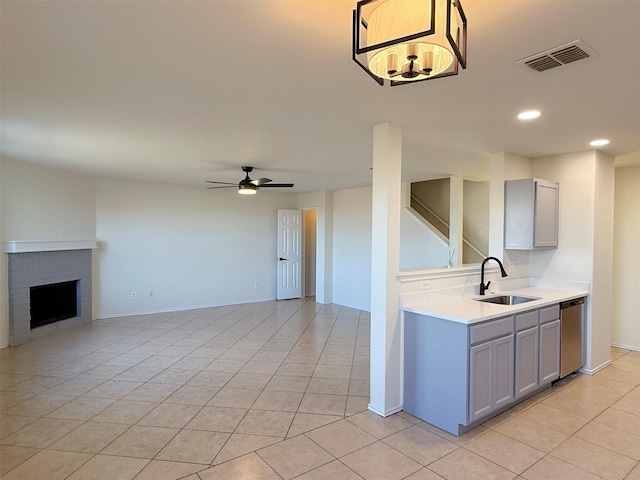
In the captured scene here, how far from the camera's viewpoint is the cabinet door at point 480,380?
8.67 feet

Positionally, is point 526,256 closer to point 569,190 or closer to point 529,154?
point 569,190

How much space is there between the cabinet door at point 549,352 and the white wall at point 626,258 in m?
2.09

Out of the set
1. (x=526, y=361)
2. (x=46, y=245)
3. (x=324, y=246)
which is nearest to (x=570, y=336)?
(x=526, y=361)

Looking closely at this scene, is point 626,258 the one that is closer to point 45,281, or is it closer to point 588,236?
point 588,236

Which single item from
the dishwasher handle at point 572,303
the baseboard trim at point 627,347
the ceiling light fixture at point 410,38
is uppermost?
the ceiling light fixture at point 410,38

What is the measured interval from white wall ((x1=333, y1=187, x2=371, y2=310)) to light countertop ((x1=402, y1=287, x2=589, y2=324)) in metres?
3.50

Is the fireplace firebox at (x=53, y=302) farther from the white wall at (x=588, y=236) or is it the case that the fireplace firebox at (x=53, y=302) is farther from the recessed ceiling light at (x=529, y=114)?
the white wall at (x=588, y=236)

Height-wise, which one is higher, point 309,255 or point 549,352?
point 309,255

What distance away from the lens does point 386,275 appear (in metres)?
2.98

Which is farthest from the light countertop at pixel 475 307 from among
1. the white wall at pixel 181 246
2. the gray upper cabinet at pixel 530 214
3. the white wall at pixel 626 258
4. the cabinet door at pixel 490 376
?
the white wall at pixel 181 246

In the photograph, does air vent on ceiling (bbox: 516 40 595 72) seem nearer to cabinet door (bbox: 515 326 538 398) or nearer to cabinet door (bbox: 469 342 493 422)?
cabinet door (bbox: 469 342 493 422)

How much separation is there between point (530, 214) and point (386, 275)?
196cm

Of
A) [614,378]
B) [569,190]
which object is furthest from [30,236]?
[614,378]

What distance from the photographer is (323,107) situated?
2658 millimetres
